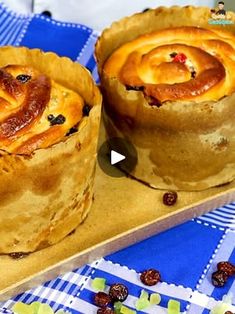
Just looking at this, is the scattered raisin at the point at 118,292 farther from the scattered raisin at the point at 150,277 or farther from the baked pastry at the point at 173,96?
the baked pastry at the point at 173,96

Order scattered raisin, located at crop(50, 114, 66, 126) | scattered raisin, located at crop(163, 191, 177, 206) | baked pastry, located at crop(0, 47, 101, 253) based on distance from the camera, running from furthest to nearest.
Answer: scattered raisin, located at crop(163, 191, 177, 206) → scattered raisin, located at crop(50, 114, 66, 126) → baked pastry, located at crop(0, 47, 101, 253)

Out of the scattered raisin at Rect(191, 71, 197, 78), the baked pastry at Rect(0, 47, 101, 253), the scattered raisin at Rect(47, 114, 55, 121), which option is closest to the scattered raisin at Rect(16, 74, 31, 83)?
the baked pastry at Rect(0, 47, 101, 253)

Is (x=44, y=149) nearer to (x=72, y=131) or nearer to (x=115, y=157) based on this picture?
(x=72, y=131)

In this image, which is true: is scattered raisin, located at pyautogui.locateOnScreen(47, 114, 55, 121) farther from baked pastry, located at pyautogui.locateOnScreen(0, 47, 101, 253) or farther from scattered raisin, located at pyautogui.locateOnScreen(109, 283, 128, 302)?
scattered raisin, located at pyautogui.locateOnScreen(109, 283, 128, 302)

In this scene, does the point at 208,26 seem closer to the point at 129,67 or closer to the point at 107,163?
the point at 129,67

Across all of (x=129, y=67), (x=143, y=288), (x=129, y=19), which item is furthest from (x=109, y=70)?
(x=143, y=288)

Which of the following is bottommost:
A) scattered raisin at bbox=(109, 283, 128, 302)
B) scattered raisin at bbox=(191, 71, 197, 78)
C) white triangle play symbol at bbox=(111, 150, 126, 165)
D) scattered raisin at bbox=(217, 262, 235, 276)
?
scattered raisin at bbox=(109, 283, 128, 302)

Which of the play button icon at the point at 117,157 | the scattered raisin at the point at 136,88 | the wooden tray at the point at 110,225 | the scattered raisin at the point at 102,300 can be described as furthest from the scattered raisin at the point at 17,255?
the scattered raisin at the point at 136,88
